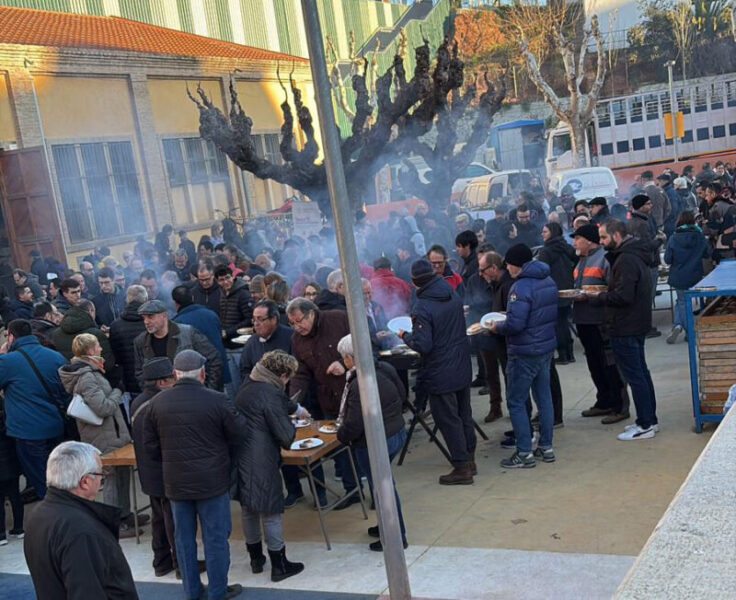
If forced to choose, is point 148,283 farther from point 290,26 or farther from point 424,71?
point 290,26

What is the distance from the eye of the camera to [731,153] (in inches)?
1188

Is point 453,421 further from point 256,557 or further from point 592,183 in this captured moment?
point 592,183

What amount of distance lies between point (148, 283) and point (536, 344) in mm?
5918

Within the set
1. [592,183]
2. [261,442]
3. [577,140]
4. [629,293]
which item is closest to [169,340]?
[261,442]

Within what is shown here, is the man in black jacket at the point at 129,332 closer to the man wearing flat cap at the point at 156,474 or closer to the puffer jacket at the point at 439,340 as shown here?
the man wearing flat cap at the point at 156,474

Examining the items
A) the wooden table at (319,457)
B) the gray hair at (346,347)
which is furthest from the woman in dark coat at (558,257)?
the gray hair at (346,347)

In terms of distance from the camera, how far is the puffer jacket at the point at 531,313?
7.09 metres

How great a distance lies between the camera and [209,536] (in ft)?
18.1

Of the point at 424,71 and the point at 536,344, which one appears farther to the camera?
the point at 424,71

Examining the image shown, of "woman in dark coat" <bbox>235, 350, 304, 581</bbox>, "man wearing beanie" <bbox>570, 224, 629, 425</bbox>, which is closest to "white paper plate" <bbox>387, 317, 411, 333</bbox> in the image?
"man wearing beanie" <bbox>570, 224, 629, 425</bbox>

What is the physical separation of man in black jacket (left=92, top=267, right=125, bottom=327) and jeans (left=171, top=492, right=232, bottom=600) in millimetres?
5963

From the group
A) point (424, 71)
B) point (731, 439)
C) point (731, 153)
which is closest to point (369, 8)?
point (731, 153)

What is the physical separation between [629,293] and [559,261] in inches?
104

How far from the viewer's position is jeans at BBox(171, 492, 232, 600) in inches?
217
